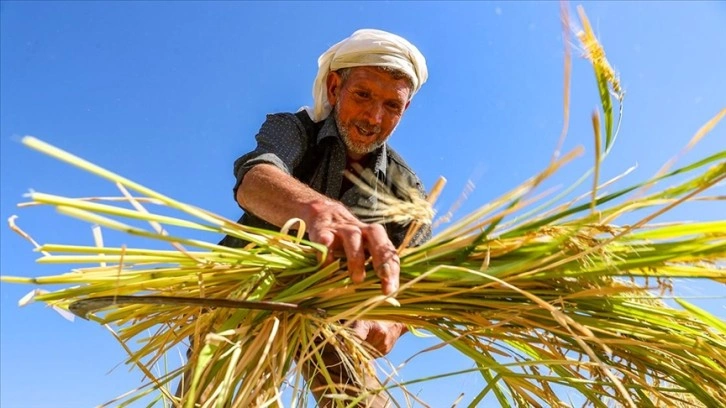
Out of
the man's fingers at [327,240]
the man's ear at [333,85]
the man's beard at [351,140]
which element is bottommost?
the man's fingers at [327,240]

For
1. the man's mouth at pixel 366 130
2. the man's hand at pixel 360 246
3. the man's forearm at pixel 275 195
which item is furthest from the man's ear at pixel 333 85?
the man's hand at pixel 360 246

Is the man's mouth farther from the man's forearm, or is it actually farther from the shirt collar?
the man's forearm

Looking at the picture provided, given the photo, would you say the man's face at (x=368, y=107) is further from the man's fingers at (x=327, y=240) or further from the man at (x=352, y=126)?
the man's fingers at (x=327, y=240)

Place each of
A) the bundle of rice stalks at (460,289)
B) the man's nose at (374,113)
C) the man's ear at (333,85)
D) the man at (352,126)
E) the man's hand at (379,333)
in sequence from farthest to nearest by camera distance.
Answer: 1. the man's ear at (333,85)
2. the man's nose at (374,113)
3. the man at (352,126)
4. the man's hand at (379,333)
5. the bundle of rice stalks at (460,289)

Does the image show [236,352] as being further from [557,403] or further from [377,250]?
[557,403]

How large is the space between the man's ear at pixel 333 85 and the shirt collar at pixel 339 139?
0.21 feet

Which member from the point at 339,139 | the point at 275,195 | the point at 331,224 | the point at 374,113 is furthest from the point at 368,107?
the point at 331,224

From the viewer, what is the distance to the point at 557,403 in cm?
130

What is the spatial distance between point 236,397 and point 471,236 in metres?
0.48

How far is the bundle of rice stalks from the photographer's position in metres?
0.97

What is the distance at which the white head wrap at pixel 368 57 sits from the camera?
190 centimetres

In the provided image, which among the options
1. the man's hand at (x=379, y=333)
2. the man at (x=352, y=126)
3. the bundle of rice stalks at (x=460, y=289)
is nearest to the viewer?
the bundle of rice stalks at (x=460, y=289)

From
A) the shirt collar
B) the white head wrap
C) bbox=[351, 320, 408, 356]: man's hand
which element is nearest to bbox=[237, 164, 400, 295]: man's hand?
bbox=[351, 320, 408, 356]: man's hand

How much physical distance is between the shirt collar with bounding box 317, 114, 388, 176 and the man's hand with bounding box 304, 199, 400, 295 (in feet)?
2.93
